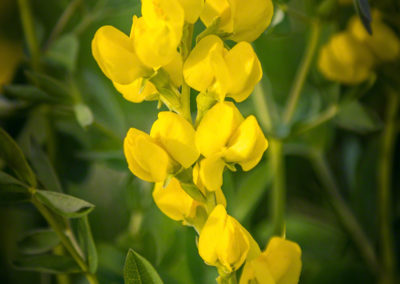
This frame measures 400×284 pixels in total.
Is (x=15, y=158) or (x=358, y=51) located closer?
(x=15, y=158)

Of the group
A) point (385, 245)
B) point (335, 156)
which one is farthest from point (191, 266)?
point (335, 156)

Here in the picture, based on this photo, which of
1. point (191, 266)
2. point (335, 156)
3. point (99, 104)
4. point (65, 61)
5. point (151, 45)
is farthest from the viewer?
point (335, 156)

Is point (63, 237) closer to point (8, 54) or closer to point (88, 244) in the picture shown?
point (88, 244)

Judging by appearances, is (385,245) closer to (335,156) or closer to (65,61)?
(335,156)

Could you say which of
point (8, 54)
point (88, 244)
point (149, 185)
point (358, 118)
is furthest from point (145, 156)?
point (8, 54)

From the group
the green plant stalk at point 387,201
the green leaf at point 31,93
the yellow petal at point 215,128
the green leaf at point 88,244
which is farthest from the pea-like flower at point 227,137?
the green plant stalk at point 387,201

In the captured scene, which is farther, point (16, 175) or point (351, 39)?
point (351, 39)
